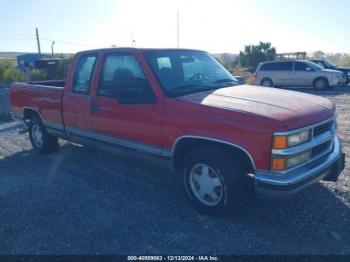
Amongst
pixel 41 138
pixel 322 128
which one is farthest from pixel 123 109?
pixel 41 138

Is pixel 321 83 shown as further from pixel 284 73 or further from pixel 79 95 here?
pixel 79 95

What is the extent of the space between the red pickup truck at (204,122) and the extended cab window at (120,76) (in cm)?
1

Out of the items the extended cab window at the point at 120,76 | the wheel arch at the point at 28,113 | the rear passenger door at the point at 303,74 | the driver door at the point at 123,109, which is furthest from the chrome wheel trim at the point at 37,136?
the rear passenger door at the point at 303,74

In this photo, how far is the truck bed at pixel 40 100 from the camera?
18.5 ft

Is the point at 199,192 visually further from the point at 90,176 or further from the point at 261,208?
the point at 90,176

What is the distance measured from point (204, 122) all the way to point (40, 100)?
12.4ft

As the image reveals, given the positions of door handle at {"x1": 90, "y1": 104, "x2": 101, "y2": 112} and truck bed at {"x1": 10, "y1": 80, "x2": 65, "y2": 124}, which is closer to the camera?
door handle at {"x1": 90, "y1": 104, "x2": 101, "y2": 112}

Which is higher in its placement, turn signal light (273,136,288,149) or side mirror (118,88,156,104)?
side mirror (118,88,156,104)

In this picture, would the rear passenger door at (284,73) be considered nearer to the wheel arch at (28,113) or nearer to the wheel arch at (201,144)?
the wheel arch at (28,113)

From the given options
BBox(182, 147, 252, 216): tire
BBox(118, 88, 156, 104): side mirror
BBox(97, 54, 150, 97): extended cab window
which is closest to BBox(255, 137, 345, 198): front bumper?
BBox(182, 147, 252, 216): tire

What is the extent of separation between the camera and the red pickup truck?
3213 mm

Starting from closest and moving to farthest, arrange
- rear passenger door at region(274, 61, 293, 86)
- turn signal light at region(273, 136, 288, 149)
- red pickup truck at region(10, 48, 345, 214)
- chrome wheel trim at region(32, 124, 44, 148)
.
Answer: turn signal light at region(273, 136, 288, 149)
red pickup truck at region(10, 48, 345, 214)
chrome wheel trim at region(32, 124, 44, 148)
rear passenger door at region(274, 61, 293, 86)

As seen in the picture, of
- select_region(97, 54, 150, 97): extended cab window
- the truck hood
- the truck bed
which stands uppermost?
select_region(97, 54, 150, 97): extended cab window

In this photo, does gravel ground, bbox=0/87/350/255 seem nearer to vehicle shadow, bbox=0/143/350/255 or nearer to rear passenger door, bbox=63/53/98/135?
vehicle shadow, bbox=0/143/350/255
